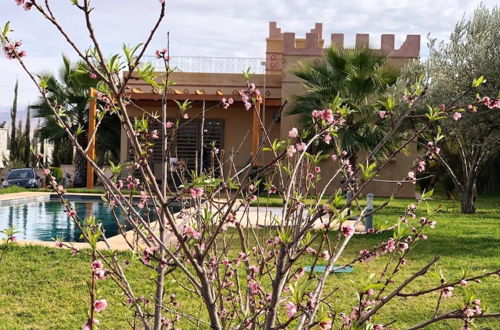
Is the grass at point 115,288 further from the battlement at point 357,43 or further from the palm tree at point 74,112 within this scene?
the palm tree at point 74,112

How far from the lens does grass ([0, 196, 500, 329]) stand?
5.16 meters

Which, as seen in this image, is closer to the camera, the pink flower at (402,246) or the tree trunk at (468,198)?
the pink flower at (402,246)

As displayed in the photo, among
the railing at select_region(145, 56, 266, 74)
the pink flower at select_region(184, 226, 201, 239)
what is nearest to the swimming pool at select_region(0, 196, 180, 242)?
the pink flower at select_region(184, 226, 201, 239)

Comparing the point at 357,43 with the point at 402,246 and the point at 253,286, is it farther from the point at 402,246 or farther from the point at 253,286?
the point at 253,286

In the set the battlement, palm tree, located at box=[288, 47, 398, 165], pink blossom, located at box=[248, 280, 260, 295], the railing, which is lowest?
pink blossom, located at box=[248, 280, 260, 295]

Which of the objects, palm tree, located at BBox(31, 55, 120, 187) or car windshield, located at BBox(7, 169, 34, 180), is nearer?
car windshield, located at BBox(7, 169, 34, 180)

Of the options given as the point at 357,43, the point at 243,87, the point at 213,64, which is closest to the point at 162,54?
the point at 357,43

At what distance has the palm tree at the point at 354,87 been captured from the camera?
17.6 m

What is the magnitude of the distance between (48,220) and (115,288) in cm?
838

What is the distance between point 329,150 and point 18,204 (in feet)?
29.2

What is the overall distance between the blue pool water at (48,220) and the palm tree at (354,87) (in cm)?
617

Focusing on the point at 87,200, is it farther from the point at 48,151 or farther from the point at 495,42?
the point at 48,151

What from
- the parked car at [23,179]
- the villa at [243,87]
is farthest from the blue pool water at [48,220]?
the villa at [243,87]

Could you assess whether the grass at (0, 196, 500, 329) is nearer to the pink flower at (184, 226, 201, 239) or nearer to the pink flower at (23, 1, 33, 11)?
the pink flower at (184, 226, 201, 239)
